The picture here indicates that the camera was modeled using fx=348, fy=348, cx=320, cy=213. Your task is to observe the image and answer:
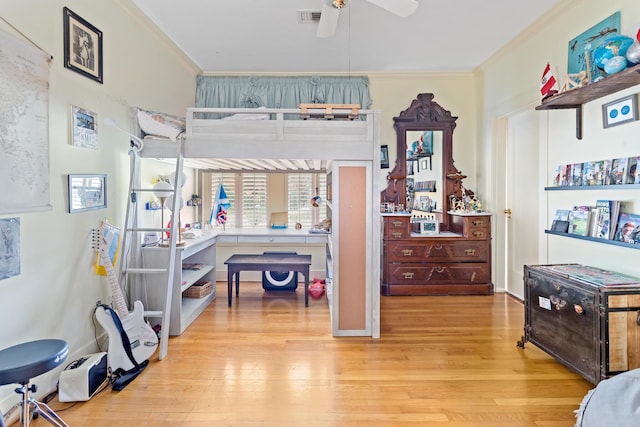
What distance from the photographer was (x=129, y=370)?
7.80ft

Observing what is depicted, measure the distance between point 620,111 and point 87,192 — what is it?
12.8ft

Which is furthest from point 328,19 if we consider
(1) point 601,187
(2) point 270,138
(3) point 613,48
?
(1) point 601,187

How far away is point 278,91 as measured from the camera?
471 cm

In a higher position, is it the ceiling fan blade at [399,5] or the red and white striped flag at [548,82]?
the ceiling fan blade at [399,5]

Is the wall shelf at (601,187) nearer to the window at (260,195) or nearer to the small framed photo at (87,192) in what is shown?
the window at (260,195)

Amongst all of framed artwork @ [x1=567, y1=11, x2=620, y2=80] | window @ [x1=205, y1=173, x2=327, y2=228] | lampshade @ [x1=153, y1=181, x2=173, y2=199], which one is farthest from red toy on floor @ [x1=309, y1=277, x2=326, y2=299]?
framed artwork @ [x1=567, y1=11, x2=620, y2=80]

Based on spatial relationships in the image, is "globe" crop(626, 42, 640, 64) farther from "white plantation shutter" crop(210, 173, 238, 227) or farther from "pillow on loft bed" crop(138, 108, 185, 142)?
"white plantation shutter" crop(210, 173, 238, 227)

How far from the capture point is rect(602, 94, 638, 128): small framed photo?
2.43 m

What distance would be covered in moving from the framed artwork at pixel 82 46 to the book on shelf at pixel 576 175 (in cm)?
387

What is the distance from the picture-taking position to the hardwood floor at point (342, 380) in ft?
6.43

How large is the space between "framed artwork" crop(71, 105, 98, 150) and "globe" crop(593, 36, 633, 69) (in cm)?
356

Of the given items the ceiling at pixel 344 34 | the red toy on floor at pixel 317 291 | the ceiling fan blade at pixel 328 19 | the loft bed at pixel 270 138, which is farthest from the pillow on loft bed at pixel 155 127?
the red toy on floor at pixel 317 291

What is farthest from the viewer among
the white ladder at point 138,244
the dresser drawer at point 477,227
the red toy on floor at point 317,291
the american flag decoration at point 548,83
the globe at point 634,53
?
the dresser drawer at point 477,227

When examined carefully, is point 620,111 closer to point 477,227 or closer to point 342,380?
point 477,227
